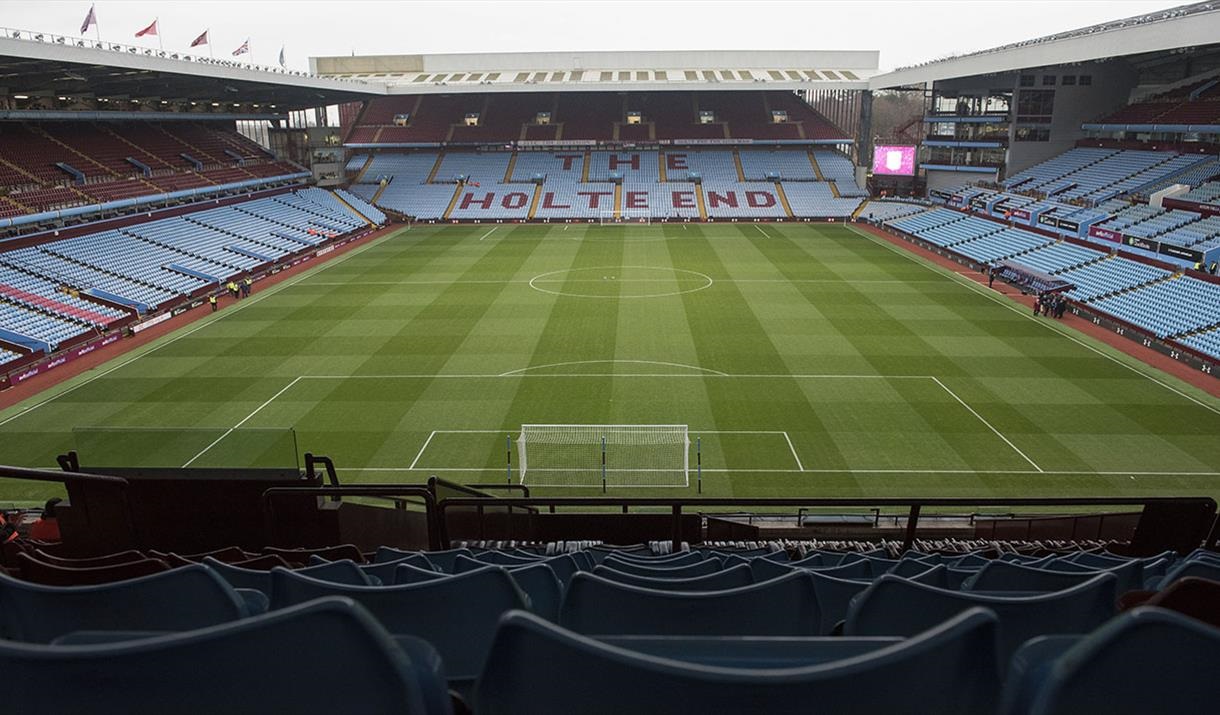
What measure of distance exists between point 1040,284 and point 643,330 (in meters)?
20.4

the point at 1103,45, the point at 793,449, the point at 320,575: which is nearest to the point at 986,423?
the point at 793,449

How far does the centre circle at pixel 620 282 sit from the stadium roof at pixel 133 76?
23291mm

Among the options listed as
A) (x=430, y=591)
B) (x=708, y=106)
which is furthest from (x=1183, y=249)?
(x=708, y=106)

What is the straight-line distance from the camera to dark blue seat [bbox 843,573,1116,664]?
2.64 metres

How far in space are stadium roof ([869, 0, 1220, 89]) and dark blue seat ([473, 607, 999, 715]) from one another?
132 feet

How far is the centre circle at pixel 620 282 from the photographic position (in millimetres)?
35969

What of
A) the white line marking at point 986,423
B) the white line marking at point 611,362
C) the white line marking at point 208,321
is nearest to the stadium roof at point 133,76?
the white line marking at point 208,321

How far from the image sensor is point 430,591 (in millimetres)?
2656

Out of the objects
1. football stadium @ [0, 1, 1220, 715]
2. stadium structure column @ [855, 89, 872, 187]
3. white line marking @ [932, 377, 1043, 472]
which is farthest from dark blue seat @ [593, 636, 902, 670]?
stadium structure column @ [855, 89, 872, 187]

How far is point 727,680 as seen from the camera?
1.31 meters

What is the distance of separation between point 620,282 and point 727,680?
1466 inches

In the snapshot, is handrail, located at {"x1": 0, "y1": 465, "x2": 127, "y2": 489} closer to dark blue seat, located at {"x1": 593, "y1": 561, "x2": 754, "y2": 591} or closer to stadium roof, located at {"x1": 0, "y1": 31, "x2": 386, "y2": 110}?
dark blue seat, located at {"x1": 593, "y1": 561, "x2": 754, "y2": 591}

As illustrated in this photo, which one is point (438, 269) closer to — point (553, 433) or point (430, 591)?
point (553, 433)

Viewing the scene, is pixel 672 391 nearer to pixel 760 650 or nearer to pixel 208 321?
pixel 760 650
